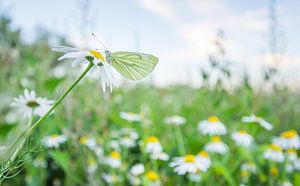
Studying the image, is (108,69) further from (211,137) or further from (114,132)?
(114,132)

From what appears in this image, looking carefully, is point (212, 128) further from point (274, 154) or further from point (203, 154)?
point (274, 154)

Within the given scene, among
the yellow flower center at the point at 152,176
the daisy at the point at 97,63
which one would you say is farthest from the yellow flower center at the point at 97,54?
the yellow flower center at the point at 152,176

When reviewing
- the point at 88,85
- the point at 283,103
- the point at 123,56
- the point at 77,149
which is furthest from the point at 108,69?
the point at 283,103

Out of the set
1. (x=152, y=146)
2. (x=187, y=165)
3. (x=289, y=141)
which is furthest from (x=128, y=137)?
(x=289, y=141)

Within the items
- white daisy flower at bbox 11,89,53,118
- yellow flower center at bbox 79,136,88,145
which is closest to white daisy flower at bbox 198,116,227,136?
yellow flower center at bbox 79,136,88,145

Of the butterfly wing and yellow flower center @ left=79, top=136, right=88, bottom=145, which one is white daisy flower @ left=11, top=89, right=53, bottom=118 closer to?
the butterfly wing

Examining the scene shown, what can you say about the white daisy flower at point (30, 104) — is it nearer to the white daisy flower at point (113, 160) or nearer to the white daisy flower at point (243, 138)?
the white daisy flower at point (113, 160)
